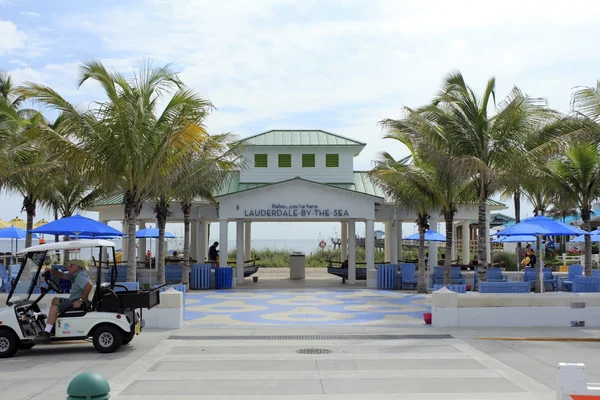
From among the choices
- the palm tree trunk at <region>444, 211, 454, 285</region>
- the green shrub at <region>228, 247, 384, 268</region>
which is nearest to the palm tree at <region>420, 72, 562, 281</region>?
the palm tree trunk at <region>444, 211, 454, 285</region>

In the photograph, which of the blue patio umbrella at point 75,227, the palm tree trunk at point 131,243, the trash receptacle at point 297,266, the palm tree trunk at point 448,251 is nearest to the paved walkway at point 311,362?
the palm tree trunk at point 131,243

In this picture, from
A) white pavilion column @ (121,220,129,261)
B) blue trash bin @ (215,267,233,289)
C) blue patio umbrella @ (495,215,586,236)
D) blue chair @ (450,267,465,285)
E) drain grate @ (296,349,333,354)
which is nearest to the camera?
drain grate @ (296,349,333,354)

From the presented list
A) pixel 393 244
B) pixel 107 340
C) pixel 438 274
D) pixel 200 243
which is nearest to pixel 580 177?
pixel 438 274

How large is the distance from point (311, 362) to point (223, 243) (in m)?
16.8

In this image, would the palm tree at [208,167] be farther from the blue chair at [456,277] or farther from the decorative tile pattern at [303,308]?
the blue chair at [456,277]

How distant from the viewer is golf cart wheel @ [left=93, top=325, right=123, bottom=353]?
11320 millimetres

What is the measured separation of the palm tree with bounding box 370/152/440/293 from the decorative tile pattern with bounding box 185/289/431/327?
2897 mm

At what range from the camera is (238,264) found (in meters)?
27.7

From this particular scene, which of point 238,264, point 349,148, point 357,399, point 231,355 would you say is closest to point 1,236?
point 238,264

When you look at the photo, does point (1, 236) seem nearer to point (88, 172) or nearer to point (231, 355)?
point (88, 172)

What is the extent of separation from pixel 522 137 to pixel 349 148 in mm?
13186

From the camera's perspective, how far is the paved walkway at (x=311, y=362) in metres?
8.56

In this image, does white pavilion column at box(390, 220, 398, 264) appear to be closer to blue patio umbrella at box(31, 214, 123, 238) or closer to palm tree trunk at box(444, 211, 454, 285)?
palm tree trunk at box(444, 211, 454, 285)

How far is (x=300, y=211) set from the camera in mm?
26922
